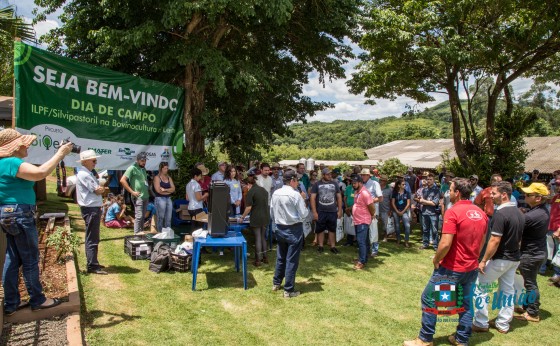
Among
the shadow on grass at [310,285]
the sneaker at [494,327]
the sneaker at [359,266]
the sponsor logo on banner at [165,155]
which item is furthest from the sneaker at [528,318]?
the sponsor logo on banner at [165,155]

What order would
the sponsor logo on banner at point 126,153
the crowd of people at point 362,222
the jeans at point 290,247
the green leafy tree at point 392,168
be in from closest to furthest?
the crowd of people at point 362,222 → the jeans at point 290,247 → the sponsor logo on banner at point 126,153 → the green leafy tree at point 392,168

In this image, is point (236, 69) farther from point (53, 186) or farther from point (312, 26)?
point (53, 186)

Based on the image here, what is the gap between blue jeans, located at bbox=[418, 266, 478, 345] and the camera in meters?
4.18

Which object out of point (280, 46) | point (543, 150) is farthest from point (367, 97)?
point (543, 150)

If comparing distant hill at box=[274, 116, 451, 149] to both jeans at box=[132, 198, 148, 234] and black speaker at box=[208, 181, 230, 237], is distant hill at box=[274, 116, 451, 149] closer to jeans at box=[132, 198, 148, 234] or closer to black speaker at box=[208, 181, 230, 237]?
jeans at box=[132, 198, 148, 234]

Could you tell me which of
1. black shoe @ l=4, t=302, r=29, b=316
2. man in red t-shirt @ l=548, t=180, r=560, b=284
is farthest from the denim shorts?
man in red t-shirt @ l=548, t=180, r=560, b=284

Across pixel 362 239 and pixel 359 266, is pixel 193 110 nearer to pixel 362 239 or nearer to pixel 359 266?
pixel 362 239

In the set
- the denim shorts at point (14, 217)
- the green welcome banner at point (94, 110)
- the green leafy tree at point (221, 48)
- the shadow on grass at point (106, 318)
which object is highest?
the green leafy tree at point (221, 48)

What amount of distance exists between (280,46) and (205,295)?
30.1ft

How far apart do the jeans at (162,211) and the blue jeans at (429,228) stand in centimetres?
622

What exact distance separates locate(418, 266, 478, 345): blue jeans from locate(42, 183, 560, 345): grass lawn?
0.37 metres

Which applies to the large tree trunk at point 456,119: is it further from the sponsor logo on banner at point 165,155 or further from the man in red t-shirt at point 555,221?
the sponsor logo on banner at point 165,155

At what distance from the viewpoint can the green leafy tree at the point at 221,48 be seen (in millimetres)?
8586

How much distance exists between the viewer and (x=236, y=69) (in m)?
9.51
